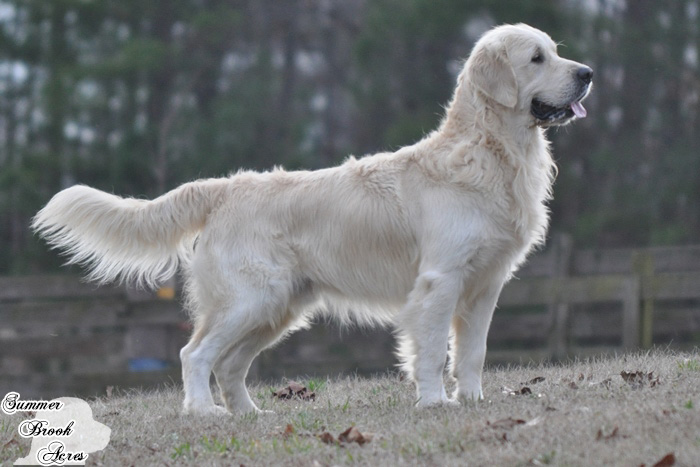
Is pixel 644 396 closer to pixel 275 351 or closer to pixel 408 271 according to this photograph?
pixel 408 271

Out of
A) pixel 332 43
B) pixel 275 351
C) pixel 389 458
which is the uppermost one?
pixel 332 43

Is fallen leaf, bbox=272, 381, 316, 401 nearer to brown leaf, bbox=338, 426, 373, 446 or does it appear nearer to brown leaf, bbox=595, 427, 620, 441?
brown leaf, bbox=338, 426, 373, 446

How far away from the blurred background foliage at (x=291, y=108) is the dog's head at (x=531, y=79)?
9135 mm

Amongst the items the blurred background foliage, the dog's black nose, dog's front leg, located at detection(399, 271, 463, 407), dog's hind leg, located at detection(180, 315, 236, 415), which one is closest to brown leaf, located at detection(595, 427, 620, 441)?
dog's front leg, located at detection(399, 271, 463, 407)

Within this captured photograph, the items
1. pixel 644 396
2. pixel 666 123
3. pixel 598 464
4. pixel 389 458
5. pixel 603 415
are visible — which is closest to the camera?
pixel 598 464

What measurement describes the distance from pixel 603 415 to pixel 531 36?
2248 millimetres

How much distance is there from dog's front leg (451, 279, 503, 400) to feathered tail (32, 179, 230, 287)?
64.2 inches

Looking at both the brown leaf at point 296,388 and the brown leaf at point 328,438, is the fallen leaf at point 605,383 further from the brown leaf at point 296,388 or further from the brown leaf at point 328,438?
the brown leaf at point 296,388

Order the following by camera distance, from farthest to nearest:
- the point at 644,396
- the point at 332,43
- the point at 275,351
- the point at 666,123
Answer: the point at 332,43 → the point at 666,123 → the point at 275,351 → the point at 644,396

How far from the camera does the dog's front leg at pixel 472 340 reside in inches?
215

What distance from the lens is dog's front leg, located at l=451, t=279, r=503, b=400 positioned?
547 centimetres

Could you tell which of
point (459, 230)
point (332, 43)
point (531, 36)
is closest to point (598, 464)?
point (459, 230)

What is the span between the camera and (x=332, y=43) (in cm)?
1850

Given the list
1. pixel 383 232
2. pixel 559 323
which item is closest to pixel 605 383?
pixel 383 232
